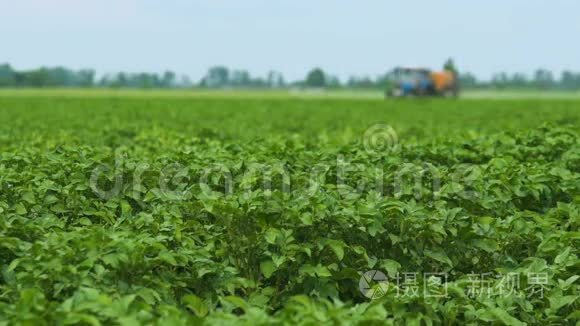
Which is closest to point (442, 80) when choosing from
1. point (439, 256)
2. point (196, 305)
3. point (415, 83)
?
point (415, 83)

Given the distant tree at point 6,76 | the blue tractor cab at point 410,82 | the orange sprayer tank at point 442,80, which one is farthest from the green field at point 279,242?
the distant tree at point 6,76

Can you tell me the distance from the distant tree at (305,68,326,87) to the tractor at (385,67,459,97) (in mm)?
63331

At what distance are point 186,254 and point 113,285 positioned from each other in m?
0.48

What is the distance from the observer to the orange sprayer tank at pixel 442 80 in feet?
188

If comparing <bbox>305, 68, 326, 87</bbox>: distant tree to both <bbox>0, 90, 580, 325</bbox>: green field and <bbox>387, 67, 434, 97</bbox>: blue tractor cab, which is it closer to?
<bbox>387, 67, 434, 97</bbox>: blue tractor cab

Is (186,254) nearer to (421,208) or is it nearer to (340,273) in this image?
(340,273)

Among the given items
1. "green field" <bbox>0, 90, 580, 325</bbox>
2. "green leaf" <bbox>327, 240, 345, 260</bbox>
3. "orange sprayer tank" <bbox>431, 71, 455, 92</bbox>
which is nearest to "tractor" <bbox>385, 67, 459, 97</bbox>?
"orange sprayer tank" <bbox>431, 71, 455, 92</bbox>

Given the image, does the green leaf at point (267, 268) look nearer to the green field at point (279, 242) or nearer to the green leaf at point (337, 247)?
the green field at point (279, 242)

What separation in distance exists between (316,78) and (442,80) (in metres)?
63.7

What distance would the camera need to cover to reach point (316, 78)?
12156 centimetres

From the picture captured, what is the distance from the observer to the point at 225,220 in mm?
4492

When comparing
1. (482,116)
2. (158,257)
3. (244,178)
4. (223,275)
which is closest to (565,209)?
(244,178)

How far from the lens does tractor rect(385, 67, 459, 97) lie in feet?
177

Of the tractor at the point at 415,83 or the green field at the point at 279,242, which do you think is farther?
the tractor at the point at 415,83
